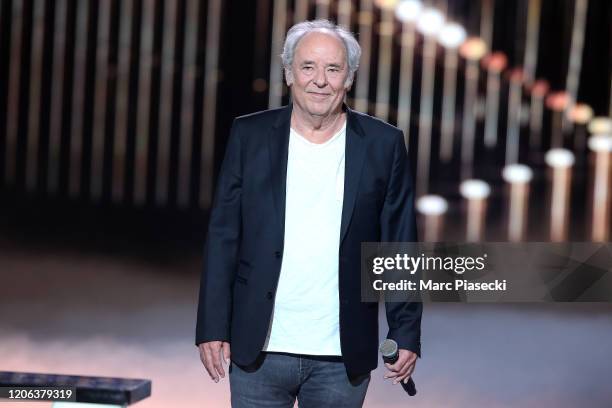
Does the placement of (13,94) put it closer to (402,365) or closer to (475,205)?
(475,205)

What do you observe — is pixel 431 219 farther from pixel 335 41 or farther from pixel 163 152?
pixel 335 41

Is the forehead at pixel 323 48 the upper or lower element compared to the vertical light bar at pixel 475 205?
lower

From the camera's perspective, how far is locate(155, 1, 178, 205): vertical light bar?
4727 mm

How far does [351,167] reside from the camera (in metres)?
2.15

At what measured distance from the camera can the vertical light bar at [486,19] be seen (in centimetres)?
470

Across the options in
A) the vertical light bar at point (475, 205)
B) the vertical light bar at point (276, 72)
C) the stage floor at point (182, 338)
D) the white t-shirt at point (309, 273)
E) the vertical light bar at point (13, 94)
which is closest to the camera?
the white t-shirt at point (309, 273)

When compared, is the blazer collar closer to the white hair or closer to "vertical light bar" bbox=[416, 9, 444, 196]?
the white hair

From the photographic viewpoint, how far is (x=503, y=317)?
4.64 m

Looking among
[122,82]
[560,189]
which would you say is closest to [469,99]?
[560,189]

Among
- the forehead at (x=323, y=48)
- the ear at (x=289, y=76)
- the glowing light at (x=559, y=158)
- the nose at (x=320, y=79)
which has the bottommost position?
the nose at (x=320, y=79)

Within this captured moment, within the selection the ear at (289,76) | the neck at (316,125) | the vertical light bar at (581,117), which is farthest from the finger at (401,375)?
the vertical light bar at (581,117)

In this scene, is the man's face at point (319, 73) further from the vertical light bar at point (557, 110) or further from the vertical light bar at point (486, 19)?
the vertical light bar at point (557, 110)

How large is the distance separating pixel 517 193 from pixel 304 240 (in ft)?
9.44

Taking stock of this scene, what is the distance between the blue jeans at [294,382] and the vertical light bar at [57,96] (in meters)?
2.75
